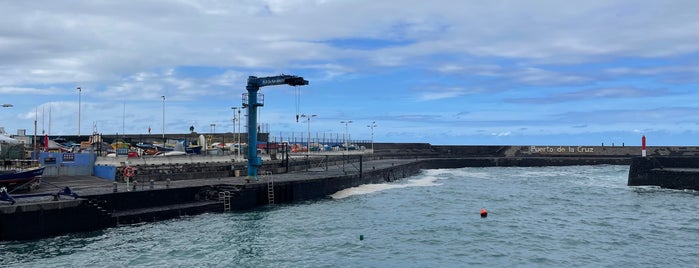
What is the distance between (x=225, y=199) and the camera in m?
37.1

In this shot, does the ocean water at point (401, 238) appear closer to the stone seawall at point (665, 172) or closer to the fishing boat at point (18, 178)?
the fishing boat at point (18, 178)

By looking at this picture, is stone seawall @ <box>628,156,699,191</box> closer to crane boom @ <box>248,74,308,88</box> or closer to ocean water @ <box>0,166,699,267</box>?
ocean water @ <box>0,166,699,267</box>

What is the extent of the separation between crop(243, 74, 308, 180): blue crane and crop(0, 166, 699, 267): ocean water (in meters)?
5.83

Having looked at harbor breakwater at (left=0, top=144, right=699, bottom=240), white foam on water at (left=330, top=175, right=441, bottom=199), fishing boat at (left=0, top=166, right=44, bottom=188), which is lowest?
white foam on water at (left=330, top=175, right=441, bottom=199)

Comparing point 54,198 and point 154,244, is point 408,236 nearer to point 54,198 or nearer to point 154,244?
point 154,244

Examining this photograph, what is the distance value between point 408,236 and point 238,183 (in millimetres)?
16404

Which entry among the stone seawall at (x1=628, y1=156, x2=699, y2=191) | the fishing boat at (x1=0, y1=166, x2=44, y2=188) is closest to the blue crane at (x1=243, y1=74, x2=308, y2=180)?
the fishing boat at (x1=0, y1=166, x2=44, y2=188)

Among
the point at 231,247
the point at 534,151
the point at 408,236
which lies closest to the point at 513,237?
the point at 408,236

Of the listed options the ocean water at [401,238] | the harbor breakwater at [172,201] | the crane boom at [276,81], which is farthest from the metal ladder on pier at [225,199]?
the crane boom at [276,81]

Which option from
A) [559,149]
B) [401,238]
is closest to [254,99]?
[401,238]

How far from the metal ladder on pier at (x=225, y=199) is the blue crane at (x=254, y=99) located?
7.46 meters

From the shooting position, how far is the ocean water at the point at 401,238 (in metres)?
23.1

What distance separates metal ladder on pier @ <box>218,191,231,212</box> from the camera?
121 feet

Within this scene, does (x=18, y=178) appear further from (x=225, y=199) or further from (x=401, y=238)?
(x=401, y=238)
